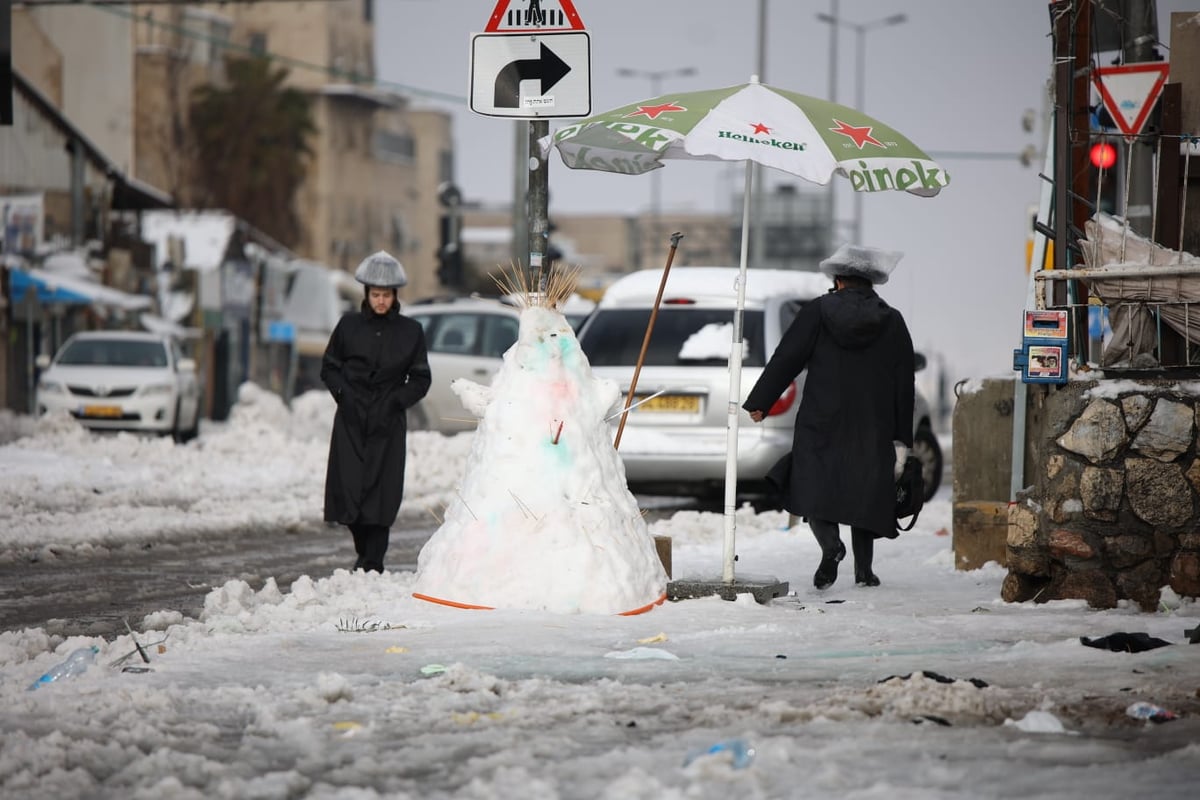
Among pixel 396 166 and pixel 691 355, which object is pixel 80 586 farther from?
pixel 396 166

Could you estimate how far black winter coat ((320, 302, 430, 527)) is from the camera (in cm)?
994

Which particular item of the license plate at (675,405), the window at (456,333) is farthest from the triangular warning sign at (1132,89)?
the window at (456,333)

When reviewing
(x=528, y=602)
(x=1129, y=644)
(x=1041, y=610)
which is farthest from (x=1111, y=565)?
(x=528, y=602)

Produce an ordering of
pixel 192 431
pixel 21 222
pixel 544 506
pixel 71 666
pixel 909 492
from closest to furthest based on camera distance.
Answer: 1. pixel 71 666
2. pixel 544 506
3. pixel 909 492
4. pixel 192 431
5. pixel 21 222

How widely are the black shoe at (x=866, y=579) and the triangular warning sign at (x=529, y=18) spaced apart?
3.28 m

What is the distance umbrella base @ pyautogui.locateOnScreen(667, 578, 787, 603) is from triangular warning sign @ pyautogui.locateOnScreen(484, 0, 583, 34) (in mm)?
2870

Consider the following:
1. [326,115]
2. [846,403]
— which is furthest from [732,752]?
[326,115]

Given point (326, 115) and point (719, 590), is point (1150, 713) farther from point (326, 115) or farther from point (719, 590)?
point (326, 115)

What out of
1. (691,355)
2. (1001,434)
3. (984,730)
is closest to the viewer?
A: (984,730)

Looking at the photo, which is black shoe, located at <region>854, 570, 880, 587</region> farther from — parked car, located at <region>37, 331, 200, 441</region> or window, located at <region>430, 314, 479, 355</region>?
parked car, located at <region>37, 331, 200, 441</region>

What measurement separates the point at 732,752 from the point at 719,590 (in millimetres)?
3733

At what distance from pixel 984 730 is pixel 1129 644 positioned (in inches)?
70.5

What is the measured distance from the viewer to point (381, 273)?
10125 mm

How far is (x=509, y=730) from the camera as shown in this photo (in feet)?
17.3
